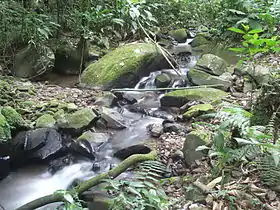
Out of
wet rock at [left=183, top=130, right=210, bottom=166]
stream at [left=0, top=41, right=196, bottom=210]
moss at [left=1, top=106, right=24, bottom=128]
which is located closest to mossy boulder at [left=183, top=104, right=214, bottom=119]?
stream at [left=0, top=41, right=196, bottom=210]

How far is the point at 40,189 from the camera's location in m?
3.69

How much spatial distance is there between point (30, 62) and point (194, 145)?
395cm

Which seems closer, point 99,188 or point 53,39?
point 99,188

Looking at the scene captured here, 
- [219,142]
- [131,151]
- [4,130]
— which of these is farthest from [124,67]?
[219,142]

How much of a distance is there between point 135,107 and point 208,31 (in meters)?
4.93

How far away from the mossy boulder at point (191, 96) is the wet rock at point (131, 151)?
147cm

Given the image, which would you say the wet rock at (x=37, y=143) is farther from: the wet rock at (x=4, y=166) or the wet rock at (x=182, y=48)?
the wet rock at (x=182, y=48)

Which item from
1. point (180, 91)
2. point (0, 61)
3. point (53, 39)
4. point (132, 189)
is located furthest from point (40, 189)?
point (53, 39)

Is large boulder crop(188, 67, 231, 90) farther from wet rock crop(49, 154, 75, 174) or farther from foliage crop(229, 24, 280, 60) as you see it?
wet rock crop(49, 154, 75, 174)

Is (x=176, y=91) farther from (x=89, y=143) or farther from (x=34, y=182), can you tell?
(x=34, y=182)

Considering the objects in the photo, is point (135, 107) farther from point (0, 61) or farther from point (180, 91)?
point (0, 61)

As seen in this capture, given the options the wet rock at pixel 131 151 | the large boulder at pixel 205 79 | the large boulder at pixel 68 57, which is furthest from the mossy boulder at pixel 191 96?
the large boulder at pixel 68 57

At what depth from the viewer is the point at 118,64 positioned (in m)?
6.34

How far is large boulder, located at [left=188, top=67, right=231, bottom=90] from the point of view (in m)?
5.46
